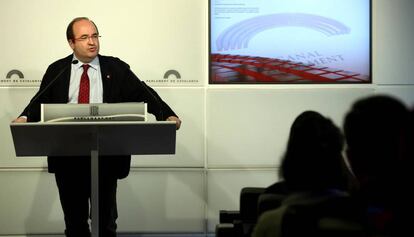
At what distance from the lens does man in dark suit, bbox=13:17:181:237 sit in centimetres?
384

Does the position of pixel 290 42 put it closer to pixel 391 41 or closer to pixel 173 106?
pixel 391 41

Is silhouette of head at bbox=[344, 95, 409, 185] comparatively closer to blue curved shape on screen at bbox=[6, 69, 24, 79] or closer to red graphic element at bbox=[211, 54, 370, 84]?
red graphic element at bbox=[211, 54, 370, 84]

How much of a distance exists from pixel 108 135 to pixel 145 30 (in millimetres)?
2190

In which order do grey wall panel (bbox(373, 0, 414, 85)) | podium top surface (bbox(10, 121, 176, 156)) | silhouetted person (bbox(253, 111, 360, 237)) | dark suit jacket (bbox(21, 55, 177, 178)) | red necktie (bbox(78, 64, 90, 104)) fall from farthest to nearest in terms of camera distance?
1. grey wall panel (bbox(373, 0, 414, 85))
2. red necktie (bbox(78, 64, 90, 104))
3. dark suit jacket (bbox(21, 55, 177, 178))
4. podium top surface (bbox(10, 121, 176, 156))
5. silhouetted person (bbox(253, 111, 360, 237))

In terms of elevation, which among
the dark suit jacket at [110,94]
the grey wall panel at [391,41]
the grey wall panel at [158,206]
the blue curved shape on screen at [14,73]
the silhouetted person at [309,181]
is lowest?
the grey wall panel at [158,206]

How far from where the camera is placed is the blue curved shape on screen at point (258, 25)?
5.18 m

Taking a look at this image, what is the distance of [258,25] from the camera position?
5195 mm

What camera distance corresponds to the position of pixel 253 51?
521 cm

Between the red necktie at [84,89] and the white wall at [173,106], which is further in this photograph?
the white wall at [173,106]

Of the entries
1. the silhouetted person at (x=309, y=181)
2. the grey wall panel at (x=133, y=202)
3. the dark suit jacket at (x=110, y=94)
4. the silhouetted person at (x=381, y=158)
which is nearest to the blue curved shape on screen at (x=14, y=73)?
the grey wall panel at (x=133, y=202)

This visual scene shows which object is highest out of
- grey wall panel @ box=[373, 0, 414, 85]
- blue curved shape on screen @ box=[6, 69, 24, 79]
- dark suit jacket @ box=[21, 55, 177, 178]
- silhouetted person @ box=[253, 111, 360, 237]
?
grey wall panel @ box=[373, 0, 414, 85]

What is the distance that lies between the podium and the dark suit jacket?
56 cm

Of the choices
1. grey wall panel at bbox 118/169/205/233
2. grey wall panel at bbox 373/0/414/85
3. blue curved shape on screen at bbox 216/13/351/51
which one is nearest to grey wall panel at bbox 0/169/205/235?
grey wall panel at bbox 118/169/205/233

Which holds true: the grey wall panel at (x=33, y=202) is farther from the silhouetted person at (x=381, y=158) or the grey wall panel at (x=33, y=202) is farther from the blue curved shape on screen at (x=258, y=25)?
the silhouetted person at (x=381, y=158)
